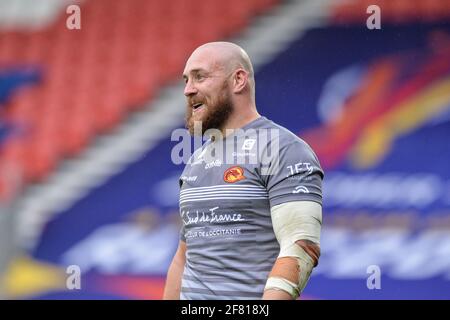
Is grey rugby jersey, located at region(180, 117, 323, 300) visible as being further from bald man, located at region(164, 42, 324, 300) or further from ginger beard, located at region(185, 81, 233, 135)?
ginger beard, located at region(185, 81, 233, 135)

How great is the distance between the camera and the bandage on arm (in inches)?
108

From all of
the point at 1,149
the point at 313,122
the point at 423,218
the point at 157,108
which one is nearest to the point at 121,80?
the point at 157,108

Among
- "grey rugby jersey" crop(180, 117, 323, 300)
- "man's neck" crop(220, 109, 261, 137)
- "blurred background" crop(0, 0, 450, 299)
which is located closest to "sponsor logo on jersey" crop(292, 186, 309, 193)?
"grey rugby jersey" crop(180, 117, 323, 300)

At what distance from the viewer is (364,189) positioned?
25.9 ft

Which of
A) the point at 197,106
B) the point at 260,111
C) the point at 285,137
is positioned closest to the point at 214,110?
the point at 197,106

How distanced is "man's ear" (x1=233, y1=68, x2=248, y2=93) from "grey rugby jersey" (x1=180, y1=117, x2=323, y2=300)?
19 centimetres

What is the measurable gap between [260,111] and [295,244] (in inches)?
213

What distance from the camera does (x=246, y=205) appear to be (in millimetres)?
2945

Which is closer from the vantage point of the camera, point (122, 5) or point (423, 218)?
point (423, 218)

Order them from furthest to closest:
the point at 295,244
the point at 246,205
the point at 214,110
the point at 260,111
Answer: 1. the point at 260,111
2. the point at 214,110
3. the point at 246,205
4. the point at 295,244

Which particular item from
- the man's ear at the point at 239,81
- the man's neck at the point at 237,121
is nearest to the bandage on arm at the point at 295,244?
the man's neck at the point at 237,121

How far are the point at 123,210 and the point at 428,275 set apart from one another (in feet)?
9.57

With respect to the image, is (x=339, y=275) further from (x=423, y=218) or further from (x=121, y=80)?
(x=121, y=80)

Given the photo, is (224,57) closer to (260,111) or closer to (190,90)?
(190,90)
